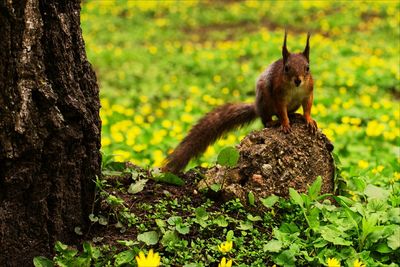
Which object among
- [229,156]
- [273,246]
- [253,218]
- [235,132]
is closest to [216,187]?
[229,156]

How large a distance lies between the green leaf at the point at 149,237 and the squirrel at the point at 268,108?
1.00 m

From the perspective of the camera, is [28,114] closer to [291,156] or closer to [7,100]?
[7,100]

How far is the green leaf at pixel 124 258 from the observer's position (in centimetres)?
276

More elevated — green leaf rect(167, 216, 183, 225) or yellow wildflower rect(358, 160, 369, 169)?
yellow wildflower rect(358, 160, 369, 169)

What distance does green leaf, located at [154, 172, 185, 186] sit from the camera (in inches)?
140

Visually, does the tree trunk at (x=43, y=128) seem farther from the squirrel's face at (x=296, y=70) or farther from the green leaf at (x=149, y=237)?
the squirrel's face at (x=296, y=70)

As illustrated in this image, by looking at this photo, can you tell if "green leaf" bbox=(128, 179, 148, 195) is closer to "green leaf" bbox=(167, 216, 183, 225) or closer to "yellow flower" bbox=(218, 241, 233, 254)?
"green leaf" bbox=(167, 216, 183, 225)

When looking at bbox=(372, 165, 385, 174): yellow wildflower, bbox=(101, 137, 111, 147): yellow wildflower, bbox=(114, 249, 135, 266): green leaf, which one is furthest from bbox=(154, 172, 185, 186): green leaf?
bbox=(101, 137, 111, 147): yellow wildflower

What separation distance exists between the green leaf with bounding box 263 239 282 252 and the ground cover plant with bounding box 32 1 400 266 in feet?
0.04

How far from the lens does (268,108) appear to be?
13.9 ft

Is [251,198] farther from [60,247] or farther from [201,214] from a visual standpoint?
[60,247]

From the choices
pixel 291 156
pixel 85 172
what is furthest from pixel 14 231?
pixel 291 156

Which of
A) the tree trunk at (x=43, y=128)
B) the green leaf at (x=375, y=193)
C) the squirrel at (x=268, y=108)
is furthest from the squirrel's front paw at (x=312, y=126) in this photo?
the tree trunk at (x=43, y=128)

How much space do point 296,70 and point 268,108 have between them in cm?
43
